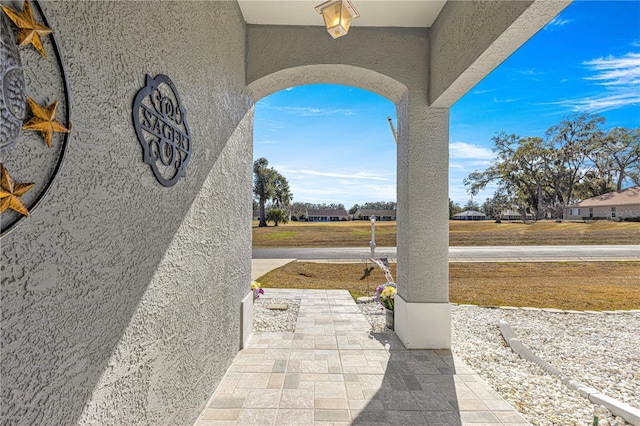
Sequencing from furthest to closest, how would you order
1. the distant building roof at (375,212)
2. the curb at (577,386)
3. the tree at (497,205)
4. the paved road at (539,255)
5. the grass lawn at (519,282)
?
the distant building roof at (375,212), the tree at (497,205), the paved road at (539,255), the grass lawn at (519,282), the curb at (577,386)

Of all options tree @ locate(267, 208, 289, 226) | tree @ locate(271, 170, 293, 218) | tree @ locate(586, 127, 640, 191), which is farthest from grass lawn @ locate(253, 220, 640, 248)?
tree @ locate(271, 170, 293, 218)

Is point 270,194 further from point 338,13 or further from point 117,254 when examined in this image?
point 117,254

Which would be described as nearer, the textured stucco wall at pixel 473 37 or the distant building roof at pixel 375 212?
the textured stucco wall at pixel 473 37

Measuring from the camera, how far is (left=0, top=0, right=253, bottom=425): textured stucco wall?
0.83m

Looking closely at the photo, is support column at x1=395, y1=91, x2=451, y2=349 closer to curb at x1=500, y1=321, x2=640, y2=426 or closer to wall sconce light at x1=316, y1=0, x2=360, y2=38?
curb at x1=500, y1=321, x2=640, y2=426

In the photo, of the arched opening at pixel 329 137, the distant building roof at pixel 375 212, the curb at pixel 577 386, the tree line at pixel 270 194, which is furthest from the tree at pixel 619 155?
the distant building roof at pixel 375 212

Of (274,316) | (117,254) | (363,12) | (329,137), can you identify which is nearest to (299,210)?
(329,137)

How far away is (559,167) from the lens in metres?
15.4

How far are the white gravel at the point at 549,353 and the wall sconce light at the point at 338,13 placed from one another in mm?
3692

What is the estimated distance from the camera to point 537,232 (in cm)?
1497

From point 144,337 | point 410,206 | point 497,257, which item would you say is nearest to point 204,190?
point 144,337

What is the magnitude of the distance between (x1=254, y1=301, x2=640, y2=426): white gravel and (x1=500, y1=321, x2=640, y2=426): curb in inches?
2.5

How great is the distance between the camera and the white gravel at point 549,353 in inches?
96.3

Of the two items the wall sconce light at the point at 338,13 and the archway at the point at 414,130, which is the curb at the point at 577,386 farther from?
the wall sconce light at the point at 338,13
